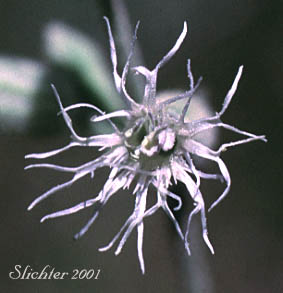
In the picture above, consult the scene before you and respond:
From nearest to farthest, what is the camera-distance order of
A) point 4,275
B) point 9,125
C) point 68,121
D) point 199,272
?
1. point 68,121
2. point 9,125
3. point 199,272
4. point 4,275

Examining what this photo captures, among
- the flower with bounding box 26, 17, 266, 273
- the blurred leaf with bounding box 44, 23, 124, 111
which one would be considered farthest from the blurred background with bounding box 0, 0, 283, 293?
the flower with bounding box 26, 17, 266, 273

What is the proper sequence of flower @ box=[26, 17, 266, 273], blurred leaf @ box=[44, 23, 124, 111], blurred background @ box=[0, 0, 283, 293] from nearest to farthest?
flower @ box=[26, 17, 266, 273] < blurred leaf @ box=[44, 23, 124, 111] < blurred background @ box=[0, 0, 283, 293]

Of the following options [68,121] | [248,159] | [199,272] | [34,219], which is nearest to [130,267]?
[34,219]

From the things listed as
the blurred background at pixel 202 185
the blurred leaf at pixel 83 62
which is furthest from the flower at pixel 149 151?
the blurred background at pixel 202 185

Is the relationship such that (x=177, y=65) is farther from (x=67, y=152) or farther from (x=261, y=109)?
(x=67, y=152)

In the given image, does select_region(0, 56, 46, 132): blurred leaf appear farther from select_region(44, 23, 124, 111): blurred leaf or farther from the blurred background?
the blurred background

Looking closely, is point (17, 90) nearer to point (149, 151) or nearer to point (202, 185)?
point (149, 151)

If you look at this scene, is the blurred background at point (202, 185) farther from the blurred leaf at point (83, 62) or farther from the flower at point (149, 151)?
the flower at point (149, 151)
